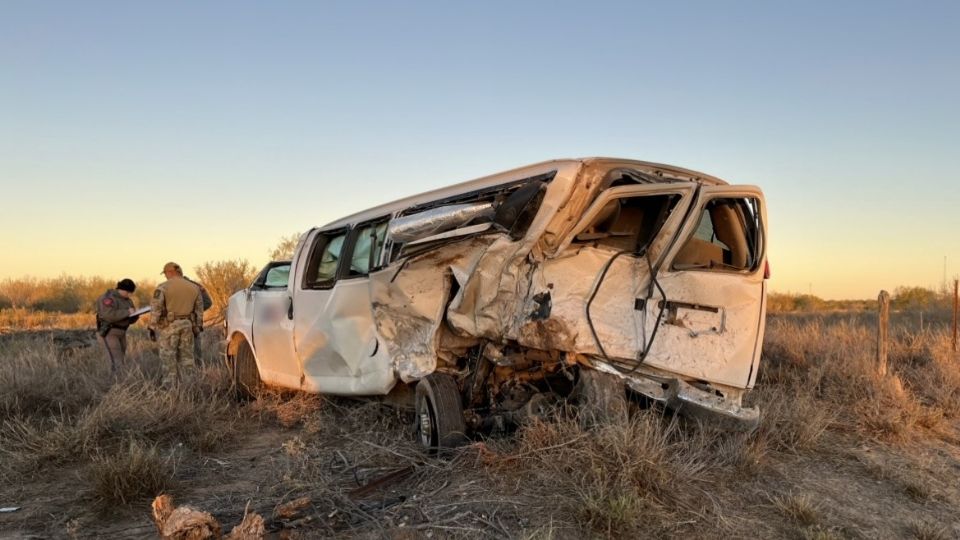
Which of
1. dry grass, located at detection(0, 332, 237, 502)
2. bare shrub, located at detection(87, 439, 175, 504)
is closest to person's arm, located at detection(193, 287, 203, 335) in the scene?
dry grass, located at detection(0, 332, 237, 502)

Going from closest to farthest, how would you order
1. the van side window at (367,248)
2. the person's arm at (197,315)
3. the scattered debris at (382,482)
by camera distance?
the scattered debris at (382,482), the van side window at (367,248), the person's arm at (197,315)

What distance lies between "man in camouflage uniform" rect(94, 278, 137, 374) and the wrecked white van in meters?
6.74

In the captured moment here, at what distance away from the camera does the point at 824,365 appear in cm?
767

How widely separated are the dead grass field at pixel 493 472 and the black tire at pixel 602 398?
0.15 m

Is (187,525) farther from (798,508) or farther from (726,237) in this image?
(726,237)

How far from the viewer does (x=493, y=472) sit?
418 centimetres

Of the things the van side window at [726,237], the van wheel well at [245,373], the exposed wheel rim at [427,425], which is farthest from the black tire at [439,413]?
the van wheel well at [245,373]

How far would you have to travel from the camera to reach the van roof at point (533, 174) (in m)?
4.30

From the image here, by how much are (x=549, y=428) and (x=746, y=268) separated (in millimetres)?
1876

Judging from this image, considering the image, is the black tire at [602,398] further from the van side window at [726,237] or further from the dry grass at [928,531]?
the dry grass at [928,531]

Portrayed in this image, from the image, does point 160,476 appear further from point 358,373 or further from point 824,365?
point 824,365

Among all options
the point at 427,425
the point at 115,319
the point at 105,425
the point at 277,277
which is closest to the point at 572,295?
the point at 427,425

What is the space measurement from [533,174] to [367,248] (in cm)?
206

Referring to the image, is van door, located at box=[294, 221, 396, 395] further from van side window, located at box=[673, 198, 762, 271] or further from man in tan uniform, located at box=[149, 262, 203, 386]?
man in tan uniform, located at box=[149, 262, 203, 386]
